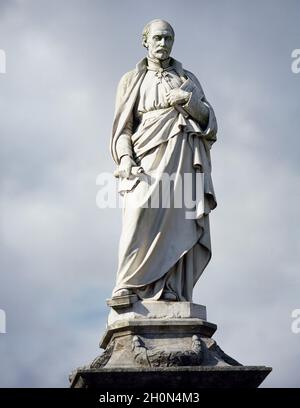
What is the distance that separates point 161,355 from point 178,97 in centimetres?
461

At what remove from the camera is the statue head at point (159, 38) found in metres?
19.4

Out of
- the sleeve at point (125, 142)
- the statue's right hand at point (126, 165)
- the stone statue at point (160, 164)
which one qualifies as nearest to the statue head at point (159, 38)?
the stone statue at point (160, 164)

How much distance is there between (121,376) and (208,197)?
12.2 feet

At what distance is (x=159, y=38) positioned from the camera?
1941 cm

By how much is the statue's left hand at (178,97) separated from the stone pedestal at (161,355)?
11.6ft

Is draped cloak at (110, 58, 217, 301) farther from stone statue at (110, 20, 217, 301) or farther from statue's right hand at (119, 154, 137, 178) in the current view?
statue's right hand at (119, 154, 137, 178)

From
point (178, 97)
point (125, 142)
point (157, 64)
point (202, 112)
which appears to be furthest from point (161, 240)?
point (157, 64)

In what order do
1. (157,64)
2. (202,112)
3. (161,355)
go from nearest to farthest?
(161,355) < (202,112) < (157,64)

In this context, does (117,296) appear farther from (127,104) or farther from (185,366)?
(127,104)

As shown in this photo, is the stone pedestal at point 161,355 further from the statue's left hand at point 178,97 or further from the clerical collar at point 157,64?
the clerical collar at point 157,64

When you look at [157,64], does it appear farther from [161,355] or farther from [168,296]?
[161,355]
